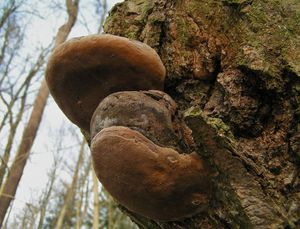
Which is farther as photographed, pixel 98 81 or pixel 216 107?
pixel 98 81

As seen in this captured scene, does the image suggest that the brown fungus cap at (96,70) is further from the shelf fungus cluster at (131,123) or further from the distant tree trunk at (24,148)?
the distant tree trunk at (24,148)

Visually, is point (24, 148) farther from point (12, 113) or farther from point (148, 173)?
point (148, 173)

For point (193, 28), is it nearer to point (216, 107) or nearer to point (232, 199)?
point (216, 107)

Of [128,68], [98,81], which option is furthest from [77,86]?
[128,68]

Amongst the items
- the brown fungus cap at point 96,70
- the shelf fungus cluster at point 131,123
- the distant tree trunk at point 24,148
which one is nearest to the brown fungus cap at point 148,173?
the shelf fungus cluster at point 131,123

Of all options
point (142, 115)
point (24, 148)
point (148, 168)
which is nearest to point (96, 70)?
point (142, 115)

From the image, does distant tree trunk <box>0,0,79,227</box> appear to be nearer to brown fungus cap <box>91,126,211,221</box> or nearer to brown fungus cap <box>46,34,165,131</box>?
brown fungus cap <box>46,34,165,131</box>
